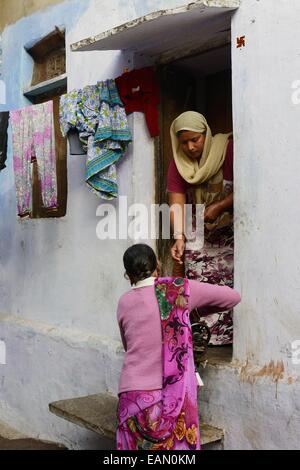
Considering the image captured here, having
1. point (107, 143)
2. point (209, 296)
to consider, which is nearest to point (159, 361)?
point (209, 296)

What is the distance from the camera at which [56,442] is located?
4.69 m

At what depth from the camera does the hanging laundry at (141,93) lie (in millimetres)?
4125

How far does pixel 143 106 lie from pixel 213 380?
76.4 inches

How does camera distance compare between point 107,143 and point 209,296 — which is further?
point 107,143

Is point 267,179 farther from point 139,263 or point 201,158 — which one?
point 139,263

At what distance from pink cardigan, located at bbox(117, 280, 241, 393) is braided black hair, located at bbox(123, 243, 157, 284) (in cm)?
6

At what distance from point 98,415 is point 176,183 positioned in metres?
1.57

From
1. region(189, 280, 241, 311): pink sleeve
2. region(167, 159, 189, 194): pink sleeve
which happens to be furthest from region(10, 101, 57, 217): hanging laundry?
region(189, 280, 241, 311): pink sleeve

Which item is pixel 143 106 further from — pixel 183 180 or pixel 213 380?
pixel 213 380

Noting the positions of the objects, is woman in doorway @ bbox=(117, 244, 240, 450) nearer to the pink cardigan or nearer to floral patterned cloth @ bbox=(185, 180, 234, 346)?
the pink cardigan

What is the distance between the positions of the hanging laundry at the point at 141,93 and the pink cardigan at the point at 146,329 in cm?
169

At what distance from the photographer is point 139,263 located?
2.85 metres
